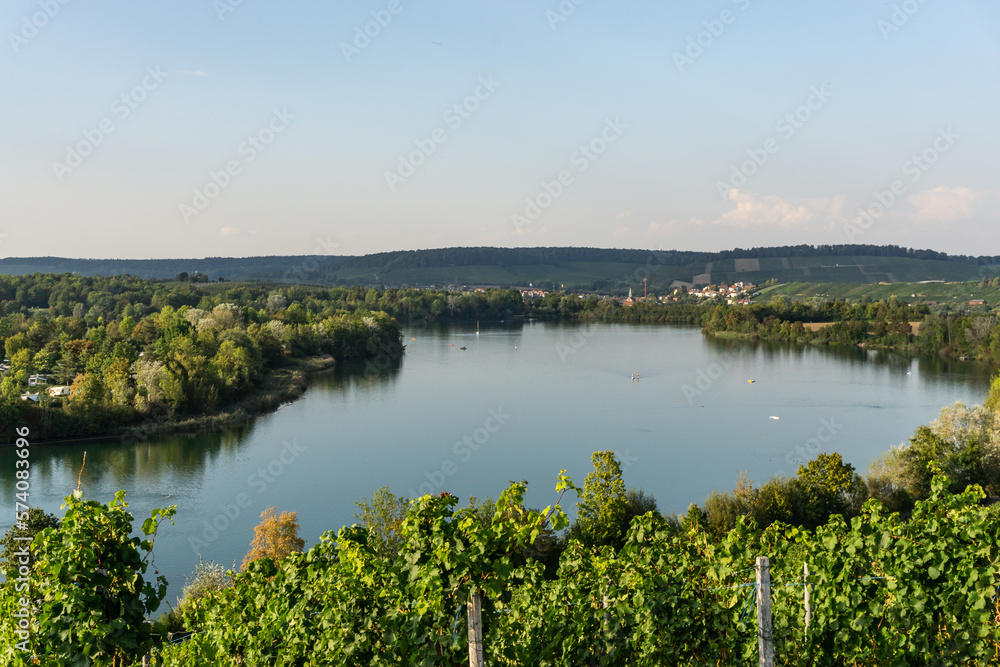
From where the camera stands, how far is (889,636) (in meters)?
4.16

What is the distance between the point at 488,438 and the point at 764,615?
22.9 metres

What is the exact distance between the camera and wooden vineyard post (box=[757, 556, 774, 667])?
12.4 ft

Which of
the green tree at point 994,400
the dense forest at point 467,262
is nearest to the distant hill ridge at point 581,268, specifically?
the dense forest at point 467,262

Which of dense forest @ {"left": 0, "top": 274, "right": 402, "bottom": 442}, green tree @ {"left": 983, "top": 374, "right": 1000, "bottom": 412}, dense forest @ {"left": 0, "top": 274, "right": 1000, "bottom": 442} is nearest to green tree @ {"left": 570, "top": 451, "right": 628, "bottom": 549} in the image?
green tree @ {"left": 983, "top": 374, "right": 1000, "bottom": 412}

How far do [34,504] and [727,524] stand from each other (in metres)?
16.5

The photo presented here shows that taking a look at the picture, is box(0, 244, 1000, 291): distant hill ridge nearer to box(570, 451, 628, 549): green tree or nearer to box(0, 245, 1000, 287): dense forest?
box(0, 245, 1000, 287): dense forest

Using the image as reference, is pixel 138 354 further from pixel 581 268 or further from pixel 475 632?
pixel 581 268

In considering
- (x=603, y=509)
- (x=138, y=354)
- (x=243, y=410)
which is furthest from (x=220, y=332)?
(x=603, y=509)

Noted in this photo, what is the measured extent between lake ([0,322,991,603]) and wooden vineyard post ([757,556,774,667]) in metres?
12.4

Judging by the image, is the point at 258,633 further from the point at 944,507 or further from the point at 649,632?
the point at 944,507

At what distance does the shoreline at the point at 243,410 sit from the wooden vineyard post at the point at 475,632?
25.4 metres

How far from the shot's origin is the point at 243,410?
3077cm

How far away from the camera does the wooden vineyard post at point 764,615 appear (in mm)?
3770

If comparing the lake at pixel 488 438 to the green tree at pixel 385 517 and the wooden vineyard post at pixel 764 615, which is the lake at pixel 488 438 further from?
the wooden vineyard post at pixel 764 615
